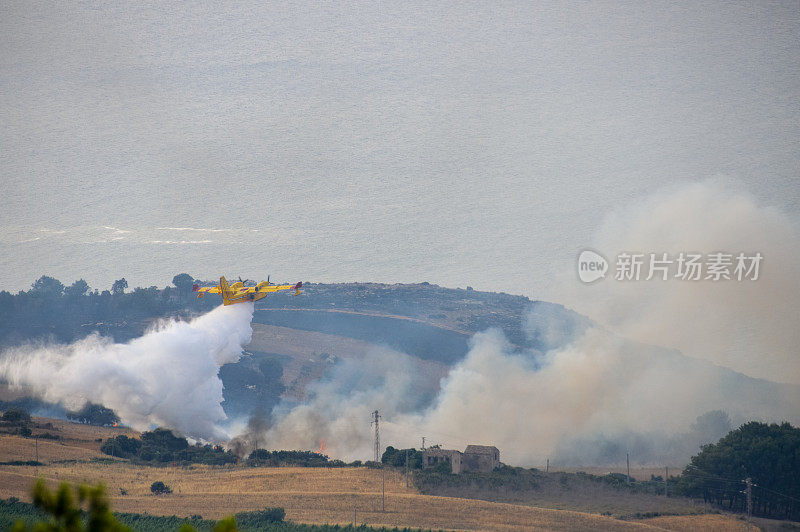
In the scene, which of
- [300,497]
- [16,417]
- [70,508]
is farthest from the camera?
[16,417]

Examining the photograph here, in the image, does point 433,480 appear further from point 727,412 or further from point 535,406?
point 727,412

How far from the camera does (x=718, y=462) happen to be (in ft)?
387

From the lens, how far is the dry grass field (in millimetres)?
96812

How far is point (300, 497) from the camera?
348ft

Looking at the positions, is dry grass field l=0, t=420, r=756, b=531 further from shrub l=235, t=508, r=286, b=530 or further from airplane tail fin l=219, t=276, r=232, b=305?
airplane tail fin l=219, t=276, r=232, b=305

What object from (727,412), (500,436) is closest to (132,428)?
(500,436)

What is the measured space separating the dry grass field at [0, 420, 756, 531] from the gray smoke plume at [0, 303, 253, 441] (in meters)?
9.47

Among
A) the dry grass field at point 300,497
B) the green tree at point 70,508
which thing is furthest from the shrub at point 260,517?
the green tree at point 70,508

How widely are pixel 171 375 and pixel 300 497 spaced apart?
32.3 metres

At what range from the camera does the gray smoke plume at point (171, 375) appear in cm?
13100

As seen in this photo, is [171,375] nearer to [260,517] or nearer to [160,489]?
[160,489]

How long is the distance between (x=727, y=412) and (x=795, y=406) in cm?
1506

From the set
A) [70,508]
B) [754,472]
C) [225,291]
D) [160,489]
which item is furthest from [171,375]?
[70,508]

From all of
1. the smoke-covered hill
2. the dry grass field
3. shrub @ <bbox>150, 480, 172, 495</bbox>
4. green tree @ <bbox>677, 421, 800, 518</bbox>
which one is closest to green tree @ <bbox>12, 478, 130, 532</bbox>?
the dry grass field
